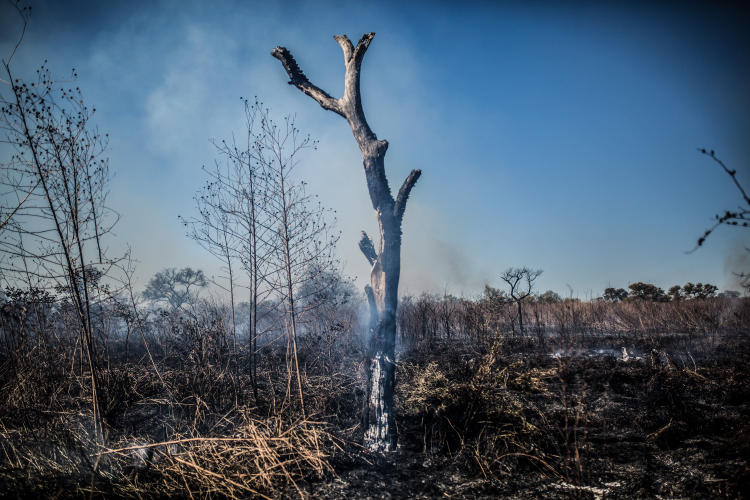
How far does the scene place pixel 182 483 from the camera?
2592 mm

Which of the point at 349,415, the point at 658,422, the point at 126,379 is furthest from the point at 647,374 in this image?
the point at 126,379

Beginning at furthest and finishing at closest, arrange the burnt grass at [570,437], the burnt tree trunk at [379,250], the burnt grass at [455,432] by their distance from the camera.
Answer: the burnt tree trunk at [379,250], the burnt grass at [570,437], the burnt grass at [455,432]

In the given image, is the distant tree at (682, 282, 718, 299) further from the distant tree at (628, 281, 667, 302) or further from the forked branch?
the forked branch

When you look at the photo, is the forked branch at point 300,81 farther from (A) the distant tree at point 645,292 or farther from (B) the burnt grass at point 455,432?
(A) the distant tree at point 645,292

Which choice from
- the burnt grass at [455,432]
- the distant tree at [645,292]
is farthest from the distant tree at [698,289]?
the burnt grass at [455,432]

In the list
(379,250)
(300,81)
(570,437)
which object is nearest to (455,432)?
(570,437)

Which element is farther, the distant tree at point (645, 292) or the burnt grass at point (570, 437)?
the distant tree at point (645, 292)

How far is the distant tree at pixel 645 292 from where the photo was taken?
76.7 feet

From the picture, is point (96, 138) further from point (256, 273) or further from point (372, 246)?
point (372, 246)

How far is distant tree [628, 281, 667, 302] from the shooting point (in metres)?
23.4

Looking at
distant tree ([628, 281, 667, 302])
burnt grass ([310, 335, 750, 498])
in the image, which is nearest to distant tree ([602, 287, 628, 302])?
distant tree ([628, 281, 667, 302])

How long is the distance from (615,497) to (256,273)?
4211mm

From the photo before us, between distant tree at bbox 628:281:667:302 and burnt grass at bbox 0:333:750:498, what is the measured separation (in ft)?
68.8

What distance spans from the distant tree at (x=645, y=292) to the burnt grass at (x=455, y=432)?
2098cm
